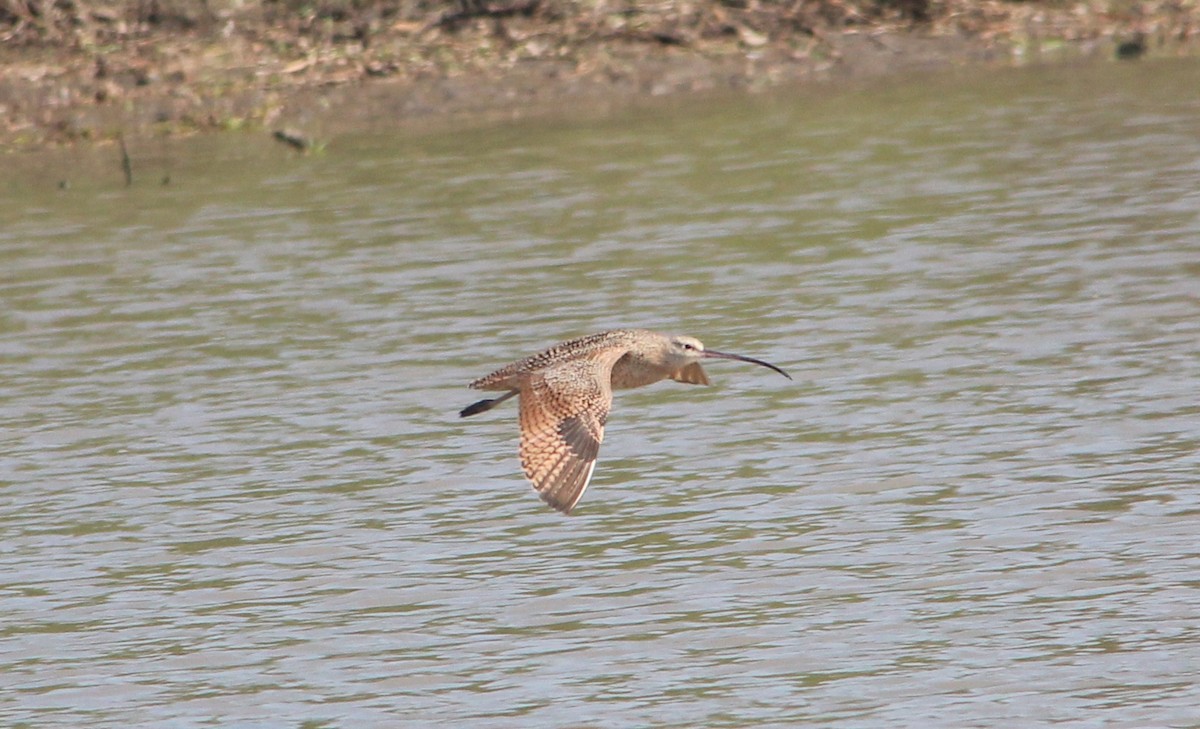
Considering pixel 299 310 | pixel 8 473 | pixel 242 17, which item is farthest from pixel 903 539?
pixel 242 17

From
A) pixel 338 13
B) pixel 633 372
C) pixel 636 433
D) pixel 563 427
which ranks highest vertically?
pixel 338 13

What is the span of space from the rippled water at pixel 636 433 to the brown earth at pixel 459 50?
56.1 inches

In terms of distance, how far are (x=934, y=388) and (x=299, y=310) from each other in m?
4.24

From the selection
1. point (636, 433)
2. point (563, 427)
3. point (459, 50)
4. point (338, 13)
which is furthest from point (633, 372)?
point (338, 13)

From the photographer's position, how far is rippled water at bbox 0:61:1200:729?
7301 millimetres

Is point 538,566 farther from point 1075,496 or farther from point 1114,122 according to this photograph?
point 1114,122

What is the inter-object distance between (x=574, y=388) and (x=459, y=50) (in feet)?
40.3

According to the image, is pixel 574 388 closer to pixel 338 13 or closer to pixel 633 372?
pixel 633 372

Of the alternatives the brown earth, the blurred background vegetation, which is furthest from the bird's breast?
the blurred background vegetation

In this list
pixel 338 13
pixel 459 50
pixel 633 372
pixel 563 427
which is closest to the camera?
pixel 563 427

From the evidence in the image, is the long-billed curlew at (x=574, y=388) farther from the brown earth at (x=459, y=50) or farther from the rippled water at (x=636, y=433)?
the brown earth at (x=459, y=50)

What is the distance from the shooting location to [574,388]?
7.86 m

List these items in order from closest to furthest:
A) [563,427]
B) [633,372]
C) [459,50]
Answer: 1. [563,427]
2. [633,372]
3. [459,50]

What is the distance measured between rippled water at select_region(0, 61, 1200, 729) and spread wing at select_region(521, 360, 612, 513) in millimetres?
589
